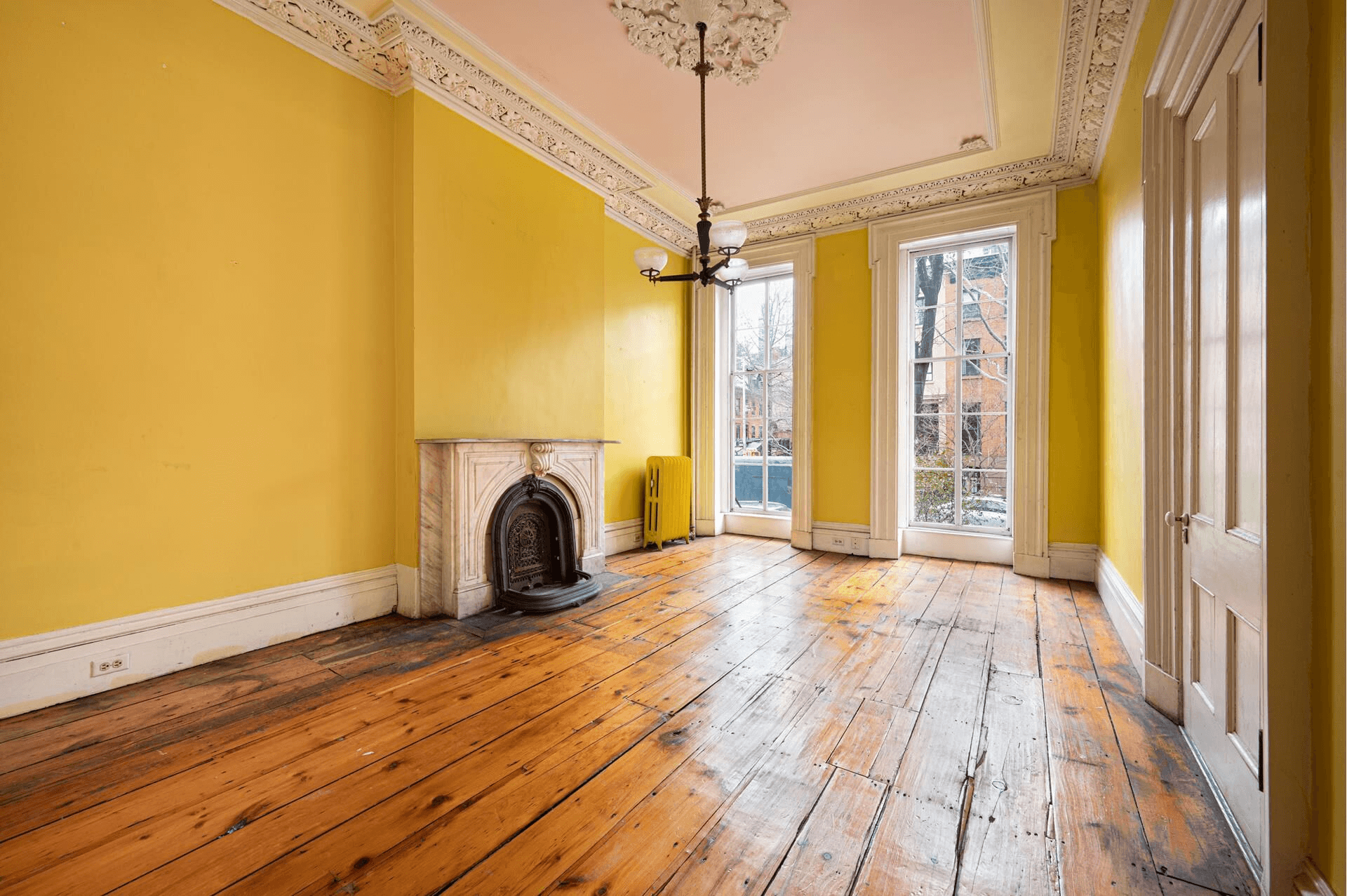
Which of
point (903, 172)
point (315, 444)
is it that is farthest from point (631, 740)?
point (903, 172)

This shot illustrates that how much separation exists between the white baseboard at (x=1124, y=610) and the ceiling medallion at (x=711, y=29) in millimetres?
3513

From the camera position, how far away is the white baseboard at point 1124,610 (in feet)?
8.67

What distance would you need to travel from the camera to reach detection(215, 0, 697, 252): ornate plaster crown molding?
2.93 metres

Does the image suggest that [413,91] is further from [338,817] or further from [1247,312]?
[1247,312]

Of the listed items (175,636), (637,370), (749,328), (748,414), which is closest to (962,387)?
(748,414)

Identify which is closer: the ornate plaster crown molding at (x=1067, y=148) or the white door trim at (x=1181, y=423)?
the white door trim at (x=1181, y=423)

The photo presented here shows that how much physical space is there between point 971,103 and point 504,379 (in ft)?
12.4

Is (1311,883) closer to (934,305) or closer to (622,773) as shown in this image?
(622,773)

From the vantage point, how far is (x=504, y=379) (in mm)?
3895

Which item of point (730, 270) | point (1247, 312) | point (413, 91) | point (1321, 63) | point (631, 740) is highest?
point (413, 91)

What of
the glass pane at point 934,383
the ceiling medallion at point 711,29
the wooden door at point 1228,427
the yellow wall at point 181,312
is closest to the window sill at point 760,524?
the glass pane at point 934,383

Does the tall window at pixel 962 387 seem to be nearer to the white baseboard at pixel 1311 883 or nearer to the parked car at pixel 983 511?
the parked car at pixel 983 511

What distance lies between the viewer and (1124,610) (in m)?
3.03

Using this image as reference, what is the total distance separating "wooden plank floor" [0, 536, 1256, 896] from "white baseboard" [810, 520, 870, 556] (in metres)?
2.23
